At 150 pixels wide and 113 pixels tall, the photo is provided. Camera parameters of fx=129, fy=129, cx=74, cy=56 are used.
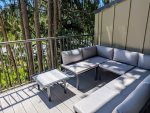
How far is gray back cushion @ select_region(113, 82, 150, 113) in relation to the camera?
1229 millimetres

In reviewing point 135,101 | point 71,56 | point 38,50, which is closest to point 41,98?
point 71,56

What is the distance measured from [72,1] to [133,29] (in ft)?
13.0

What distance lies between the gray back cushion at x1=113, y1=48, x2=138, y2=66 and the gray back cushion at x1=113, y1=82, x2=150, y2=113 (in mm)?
1710

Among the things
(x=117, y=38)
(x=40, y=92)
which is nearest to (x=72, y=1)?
(x=117, y=38)

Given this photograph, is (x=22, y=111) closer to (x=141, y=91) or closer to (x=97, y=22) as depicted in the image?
(x=141, y=91)

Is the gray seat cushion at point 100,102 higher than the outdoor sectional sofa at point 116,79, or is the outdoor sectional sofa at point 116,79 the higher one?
the outdoor sectional sofa at point 116,79

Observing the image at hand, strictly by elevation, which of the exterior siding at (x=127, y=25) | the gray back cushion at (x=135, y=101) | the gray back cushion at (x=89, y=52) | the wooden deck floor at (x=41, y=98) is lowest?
the wooden deck floor at (x=41, y=98)

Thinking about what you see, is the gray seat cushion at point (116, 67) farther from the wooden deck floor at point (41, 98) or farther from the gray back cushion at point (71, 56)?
the gray back cushion at point (71, 56)

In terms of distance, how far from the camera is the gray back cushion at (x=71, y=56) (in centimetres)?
341

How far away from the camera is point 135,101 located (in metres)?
1.34

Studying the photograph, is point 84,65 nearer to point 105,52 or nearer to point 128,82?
point 105,52

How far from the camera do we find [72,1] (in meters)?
6.41

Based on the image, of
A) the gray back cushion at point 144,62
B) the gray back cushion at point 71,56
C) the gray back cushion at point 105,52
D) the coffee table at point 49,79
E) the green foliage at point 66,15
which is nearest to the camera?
the coffee table at point 49,79

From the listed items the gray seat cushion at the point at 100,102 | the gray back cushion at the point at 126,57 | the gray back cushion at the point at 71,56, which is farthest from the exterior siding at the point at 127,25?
the gray seat cushion at the point at 100,102
